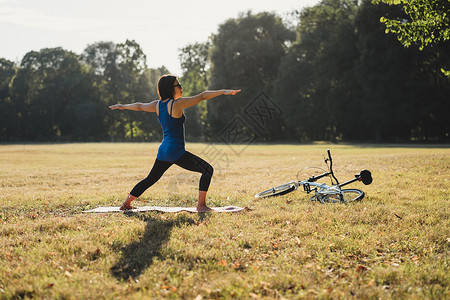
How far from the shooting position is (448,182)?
1117 cm

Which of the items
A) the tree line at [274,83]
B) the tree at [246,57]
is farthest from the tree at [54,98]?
the tree at [246,57]

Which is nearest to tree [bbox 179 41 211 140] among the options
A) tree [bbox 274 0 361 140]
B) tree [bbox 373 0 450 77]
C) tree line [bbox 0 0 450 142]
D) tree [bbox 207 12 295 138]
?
tree line [bbox 0 0 450 142]

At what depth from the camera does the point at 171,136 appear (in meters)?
7.15

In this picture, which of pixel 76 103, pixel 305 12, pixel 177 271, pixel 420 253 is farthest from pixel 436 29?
pixel 76 103

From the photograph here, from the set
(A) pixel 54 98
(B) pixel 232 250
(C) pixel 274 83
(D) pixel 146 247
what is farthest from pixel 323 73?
(A) pixel 54 98

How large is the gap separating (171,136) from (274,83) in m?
52.8

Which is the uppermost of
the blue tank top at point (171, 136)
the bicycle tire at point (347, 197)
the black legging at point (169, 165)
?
the blue tank top at point (171, 136)

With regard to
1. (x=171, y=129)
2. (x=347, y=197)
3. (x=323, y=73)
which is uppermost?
(x=323, y=73)

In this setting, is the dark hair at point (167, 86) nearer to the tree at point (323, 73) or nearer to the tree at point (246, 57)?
the tree at point (323, 73)

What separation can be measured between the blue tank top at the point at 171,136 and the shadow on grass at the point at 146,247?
1.16 metres

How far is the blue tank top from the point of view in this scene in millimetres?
7082

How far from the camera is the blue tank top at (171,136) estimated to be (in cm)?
708

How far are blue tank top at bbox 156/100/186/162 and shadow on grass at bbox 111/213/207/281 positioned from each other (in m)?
1.16

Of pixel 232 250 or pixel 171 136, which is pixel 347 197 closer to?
pixel 171 136
